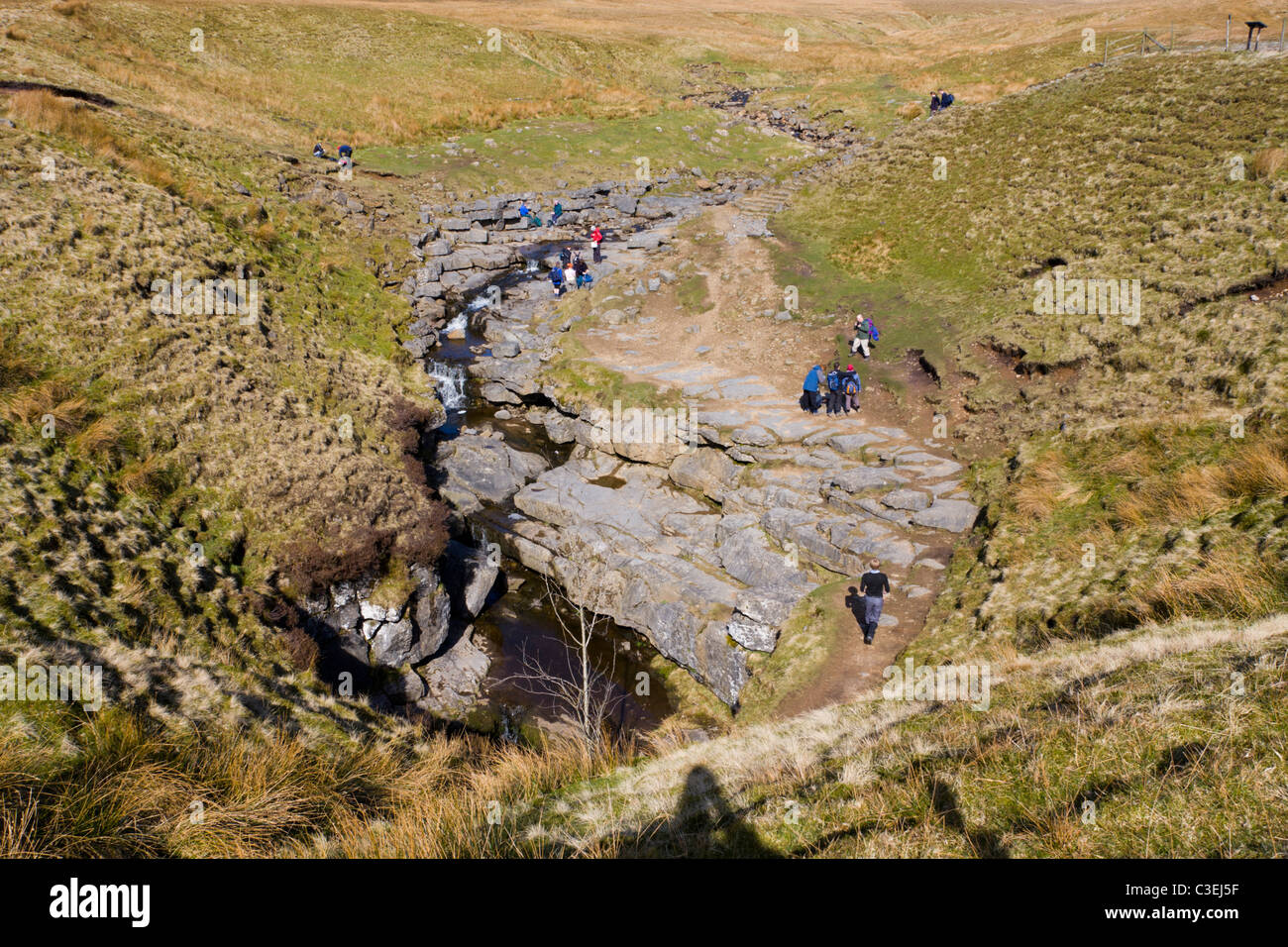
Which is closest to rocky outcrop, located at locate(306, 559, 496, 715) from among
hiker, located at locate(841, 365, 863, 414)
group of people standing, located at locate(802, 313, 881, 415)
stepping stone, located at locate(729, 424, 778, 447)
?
stepping stone, located at locate(729, 424, 778, 447)

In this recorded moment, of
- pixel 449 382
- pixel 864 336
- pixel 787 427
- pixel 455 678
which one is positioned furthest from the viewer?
pixel 449 382

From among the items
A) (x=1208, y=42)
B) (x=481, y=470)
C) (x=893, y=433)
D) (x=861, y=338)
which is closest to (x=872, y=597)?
(x=893, y=433)

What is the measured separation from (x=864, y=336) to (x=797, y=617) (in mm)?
13946

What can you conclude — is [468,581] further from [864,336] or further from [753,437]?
[864,336]

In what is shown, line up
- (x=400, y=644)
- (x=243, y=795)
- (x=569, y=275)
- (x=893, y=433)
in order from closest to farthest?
(x=243, y=795) < (x=400, y=644) < (x=893, y=433) < (x=569, y=275)

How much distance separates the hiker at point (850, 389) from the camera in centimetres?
2333

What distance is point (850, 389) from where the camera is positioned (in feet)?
76.9

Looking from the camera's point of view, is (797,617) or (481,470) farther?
(481,470)

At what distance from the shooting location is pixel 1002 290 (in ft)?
88.3

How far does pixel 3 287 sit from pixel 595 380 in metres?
17.8

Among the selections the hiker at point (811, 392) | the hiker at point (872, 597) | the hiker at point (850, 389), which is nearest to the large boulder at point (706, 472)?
the hiker at point (811, 392)

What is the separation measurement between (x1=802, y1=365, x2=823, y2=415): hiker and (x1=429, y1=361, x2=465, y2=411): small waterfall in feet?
46.4

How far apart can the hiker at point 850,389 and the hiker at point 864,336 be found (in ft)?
7.55
